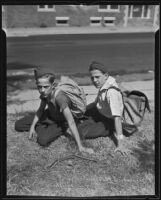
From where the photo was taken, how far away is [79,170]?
A: 284 centimetres

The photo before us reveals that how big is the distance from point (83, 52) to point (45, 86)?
6.87m

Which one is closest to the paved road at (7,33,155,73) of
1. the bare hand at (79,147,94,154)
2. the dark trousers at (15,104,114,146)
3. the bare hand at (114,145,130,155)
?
the dark trousers at (15,104,114,146)

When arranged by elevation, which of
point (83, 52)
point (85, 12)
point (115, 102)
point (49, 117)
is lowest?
point (49, 117)

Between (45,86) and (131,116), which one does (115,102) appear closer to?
(131,116)

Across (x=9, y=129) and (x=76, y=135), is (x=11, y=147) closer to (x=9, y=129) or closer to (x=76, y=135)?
(x=9, y=129)

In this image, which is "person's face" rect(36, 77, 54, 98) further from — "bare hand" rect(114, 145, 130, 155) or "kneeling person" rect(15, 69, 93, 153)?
"bare hand" rect(114, 145, 130, 155)

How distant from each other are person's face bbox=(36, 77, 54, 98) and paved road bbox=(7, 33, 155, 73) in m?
3.52

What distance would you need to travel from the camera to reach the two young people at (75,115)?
311cm

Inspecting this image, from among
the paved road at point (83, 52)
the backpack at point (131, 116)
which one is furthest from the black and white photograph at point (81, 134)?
the paved road at point (83, 52)

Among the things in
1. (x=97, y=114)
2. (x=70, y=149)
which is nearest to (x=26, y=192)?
(x=70, y=149)

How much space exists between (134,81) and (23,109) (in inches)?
99.4

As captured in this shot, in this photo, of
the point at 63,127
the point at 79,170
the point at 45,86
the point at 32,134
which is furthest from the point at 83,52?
the point at 79,170

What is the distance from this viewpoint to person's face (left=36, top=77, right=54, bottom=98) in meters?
3.10

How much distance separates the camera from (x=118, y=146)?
3123 mm
